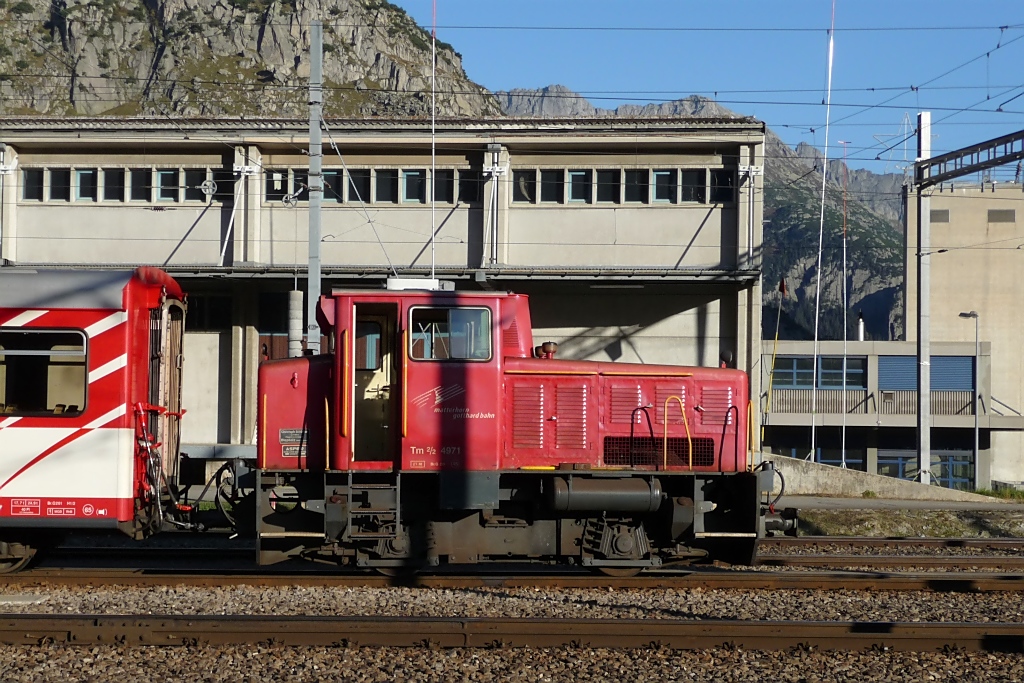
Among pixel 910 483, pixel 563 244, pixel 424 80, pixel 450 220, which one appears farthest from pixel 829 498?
pixel 424 80

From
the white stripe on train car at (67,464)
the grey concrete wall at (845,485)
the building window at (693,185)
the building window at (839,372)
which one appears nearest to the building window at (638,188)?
the building window at (693,185)

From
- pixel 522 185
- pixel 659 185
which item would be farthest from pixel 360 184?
pixel 659 185

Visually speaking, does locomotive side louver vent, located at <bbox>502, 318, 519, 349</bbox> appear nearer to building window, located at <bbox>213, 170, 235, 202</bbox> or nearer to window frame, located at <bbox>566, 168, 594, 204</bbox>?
window frame, located at <bbox>566, 168, 594, 204</bbox>

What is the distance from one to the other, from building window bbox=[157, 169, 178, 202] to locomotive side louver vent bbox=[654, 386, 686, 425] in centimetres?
2031

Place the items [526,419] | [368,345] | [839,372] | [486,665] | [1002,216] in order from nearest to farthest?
1. [486,665]
2. [368,345]
3. [526,419]
4. [839,372]
5. [1002,216]

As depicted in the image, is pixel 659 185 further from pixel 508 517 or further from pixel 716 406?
pixel 508 517

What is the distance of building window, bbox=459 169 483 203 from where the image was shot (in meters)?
26.3

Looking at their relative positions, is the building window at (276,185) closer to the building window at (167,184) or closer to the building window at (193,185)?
the building window at (193,185)

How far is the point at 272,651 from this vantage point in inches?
299

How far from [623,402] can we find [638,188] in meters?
16.7

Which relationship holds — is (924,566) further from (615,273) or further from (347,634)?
(615,273)

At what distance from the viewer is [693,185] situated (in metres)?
26.3

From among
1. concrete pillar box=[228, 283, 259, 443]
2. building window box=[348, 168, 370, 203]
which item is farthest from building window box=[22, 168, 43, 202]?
building window box=[348, 168, 370, 203]

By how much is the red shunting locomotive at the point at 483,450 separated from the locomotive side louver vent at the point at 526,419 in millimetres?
16
